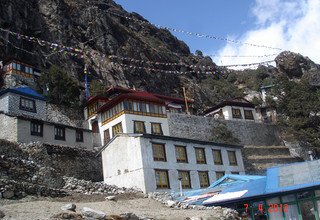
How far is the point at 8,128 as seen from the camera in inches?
1543

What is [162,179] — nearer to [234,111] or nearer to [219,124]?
[219,124]

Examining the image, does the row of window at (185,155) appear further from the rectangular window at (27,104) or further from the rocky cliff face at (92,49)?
the rocky cliff face at (92,49)

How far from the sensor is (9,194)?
2311 cm

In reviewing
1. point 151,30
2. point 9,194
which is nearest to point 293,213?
point 9,194

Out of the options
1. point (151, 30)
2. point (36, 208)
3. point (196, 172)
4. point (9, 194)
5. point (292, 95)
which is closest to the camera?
point (36, 208)

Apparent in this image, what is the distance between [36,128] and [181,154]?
49.8ft

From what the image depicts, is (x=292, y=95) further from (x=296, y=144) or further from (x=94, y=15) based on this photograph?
(x=94, y=15)

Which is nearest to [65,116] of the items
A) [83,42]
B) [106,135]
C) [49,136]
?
[106,135]

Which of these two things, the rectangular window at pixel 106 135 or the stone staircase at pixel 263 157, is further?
the stone staircase at pixel 263 157

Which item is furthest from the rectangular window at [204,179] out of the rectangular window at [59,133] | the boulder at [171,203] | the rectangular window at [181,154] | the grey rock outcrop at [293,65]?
the grey rock outcrop at [293,65]

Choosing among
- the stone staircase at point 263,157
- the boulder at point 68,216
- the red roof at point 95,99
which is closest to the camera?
the boulder at point 68,216

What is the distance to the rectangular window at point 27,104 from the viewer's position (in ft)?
156

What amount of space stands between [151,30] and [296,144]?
7557 centimetres

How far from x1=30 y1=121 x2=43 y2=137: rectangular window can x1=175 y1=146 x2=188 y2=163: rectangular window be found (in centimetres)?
1426
